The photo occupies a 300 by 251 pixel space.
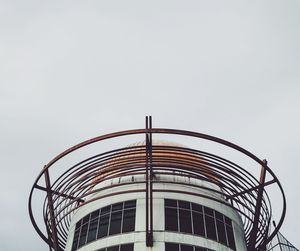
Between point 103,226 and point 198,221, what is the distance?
248 inches

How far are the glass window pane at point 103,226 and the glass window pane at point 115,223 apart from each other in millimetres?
385

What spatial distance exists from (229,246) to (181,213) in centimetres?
380

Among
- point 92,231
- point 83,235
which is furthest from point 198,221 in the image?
point 83,235

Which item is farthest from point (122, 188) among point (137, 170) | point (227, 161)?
point (227, 161)

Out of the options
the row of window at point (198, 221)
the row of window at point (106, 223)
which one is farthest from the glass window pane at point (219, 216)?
the row of window at point (106, 223)

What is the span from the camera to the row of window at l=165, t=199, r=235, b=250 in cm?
2950

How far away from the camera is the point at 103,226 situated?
1203 inches

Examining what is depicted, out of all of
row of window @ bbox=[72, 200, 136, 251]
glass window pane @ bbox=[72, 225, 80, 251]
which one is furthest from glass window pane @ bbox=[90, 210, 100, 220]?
glass window pane @ bbox=[72, 225, 80, 251]

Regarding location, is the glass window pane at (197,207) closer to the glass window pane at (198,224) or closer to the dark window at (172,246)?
the glass window pane at (198,224)

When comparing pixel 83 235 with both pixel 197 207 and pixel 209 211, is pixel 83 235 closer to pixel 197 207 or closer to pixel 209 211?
pixel 197 207

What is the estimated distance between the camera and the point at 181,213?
3030cm

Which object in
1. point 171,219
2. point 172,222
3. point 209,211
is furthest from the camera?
point 209,211

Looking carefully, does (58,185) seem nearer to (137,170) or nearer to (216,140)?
(137,170)

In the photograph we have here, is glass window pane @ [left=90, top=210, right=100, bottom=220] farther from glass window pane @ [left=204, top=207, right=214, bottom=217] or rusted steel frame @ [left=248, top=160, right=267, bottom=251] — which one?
rusted steel frame @ [left=248, top=160, right=267, bottom=251]
